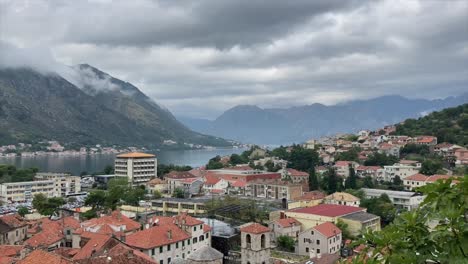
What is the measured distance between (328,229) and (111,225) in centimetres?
1557

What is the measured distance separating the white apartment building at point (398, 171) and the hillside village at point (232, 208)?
0.14 meters

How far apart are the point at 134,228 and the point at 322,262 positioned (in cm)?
1464

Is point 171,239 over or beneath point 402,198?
beneath

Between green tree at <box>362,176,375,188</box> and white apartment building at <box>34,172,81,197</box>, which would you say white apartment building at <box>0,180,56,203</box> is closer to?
white apartment building at <box>34,172,81,197</box>

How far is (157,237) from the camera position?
28.9 metres

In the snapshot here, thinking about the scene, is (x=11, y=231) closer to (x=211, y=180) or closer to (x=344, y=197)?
(x=344, y=197)

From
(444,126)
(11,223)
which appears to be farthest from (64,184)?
(444,126)

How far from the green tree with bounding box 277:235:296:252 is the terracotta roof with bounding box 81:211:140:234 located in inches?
431

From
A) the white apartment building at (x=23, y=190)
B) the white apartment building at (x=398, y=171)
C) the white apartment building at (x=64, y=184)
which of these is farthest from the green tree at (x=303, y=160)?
the white apartment building at (x=23, y=190)

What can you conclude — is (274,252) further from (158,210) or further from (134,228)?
(158,210)

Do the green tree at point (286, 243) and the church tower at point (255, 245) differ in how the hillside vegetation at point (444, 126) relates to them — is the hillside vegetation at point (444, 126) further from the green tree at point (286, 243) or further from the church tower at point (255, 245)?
the church tower at point (255, 245)

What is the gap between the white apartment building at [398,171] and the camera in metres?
60.5

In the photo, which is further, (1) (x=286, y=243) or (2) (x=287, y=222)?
(2) (x=287, y=222)

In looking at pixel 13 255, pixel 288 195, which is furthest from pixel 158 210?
pixel 13 255
